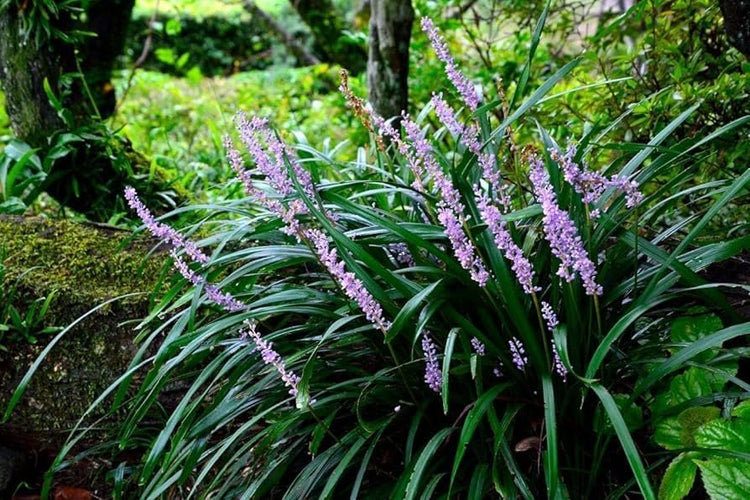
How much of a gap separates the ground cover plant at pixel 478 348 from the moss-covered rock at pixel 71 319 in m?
0.44

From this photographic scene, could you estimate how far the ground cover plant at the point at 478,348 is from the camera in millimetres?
1500

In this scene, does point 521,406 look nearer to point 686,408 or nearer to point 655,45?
point 686,408

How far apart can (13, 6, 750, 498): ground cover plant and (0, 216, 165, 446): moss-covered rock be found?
44 cm

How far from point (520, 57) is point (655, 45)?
1.36 meters

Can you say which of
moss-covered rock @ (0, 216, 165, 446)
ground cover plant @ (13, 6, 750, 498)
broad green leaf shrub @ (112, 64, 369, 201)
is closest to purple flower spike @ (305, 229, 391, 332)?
→ ground cover plant @ (13, 6, 750, 498)

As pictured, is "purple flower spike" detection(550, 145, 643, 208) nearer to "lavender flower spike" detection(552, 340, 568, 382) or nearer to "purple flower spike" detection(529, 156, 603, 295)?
"purple flower spike" detection(529, 156, 603, 295)

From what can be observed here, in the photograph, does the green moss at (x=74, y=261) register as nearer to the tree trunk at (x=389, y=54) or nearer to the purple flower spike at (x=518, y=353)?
the purple flower spike at (x=518, y=353)

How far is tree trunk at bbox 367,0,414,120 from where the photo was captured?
346 cm

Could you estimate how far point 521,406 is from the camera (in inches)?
65.6

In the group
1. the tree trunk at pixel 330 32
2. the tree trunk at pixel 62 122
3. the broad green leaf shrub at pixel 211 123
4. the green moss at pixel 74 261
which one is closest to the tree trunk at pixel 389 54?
the broad green leaf shrub at pixel 211 123

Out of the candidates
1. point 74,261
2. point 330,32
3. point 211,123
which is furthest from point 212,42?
point 74,261

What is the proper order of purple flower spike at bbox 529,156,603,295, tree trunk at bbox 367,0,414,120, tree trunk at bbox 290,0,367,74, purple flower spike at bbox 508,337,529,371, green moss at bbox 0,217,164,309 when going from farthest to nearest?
tree trunk at bbox 290,0,367,74 → tree trunk at bbox 367,0,414,120 → green moss at bbox 0,217,164,309 → purple flower spike at bbox 508,337,529,371 → purple flower spike at bbox 529,156,603,295

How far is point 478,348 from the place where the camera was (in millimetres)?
1673

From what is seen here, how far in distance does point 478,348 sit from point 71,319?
4.83ft
